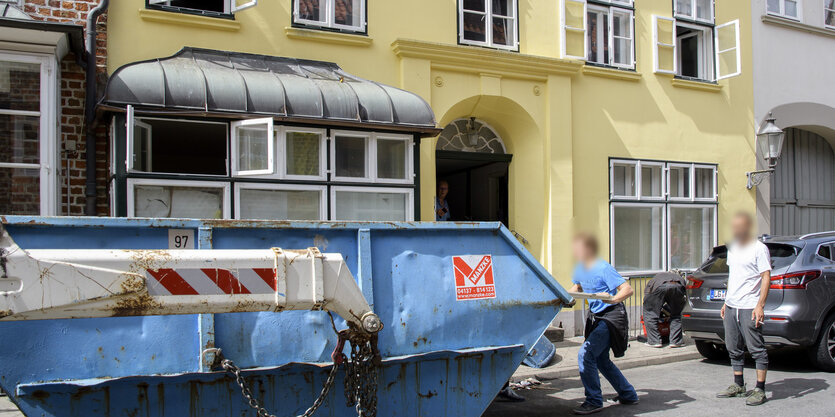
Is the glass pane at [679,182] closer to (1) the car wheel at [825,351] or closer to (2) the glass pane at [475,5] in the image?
(2) the glass pane at [475,5]

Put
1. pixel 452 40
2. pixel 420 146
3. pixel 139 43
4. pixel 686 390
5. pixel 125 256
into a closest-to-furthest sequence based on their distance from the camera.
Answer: pixel 125 256, pixel 686 390, pixel 139 43, pixel 420 146, pixel 452 40

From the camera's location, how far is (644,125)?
12547 millimetres

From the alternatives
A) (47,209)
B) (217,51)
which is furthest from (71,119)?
(217,51)

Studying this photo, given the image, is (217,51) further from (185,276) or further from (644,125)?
(644,125)

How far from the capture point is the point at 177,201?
8336mm

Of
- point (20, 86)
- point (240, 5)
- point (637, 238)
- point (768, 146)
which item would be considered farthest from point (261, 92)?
point (768, 146)

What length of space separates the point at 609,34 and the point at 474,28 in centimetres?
271

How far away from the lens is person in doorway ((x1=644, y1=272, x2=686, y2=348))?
1043 centimetres

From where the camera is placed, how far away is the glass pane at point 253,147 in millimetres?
8352

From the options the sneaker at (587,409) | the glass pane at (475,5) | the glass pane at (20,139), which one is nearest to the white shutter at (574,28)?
the glass pane at (475,5)

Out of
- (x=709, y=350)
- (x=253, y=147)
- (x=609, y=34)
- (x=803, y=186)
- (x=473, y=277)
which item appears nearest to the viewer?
(x=473, y=277)

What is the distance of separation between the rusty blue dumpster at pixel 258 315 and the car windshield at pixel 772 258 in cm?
447

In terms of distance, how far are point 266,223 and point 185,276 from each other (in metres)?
1.18

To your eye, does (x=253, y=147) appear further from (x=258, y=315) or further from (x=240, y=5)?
(x=258, y=315)
